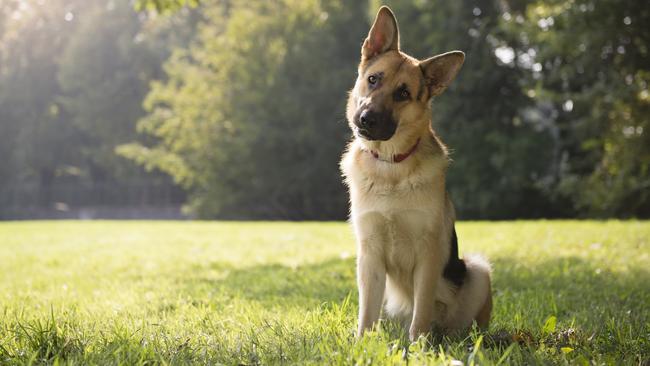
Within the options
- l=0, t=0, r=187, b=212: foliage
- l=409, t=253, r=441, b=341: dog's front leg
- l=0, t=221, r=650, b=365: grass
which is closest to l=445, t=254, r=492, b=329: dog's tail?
l=0, t=221, r=650, b=365: grass

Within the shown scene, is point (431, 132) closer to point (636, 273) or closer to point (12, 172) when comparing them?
point (636, 273)

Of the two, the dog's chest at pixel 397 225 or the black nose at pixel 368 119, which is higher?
the black nose at pixel 368 119

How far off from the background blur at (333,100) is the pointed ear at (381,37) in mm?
6642

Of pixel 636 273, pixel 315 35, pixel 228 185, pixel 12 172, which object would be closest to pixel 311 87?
pixel 315 35

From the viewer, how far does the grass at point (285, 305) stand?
3053 millimetres

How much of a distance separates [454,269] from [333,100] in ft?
78.5

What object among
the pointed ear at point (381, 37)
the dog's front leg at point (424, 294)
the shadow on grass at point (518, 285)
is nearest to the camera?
the dog's front leg at point (424, 294)

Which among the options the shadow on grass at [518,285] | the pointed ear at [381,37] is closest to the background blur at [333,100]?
the shadow on grass at [518,285]

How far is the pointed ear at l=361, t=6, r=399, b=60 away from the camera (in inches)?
156

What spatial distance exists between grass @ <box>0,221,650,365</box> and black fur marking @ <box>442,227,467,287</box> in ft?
1.24

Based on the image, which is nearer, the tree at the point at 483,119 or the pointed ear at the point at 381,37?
the pointed ear at the point at 381,37

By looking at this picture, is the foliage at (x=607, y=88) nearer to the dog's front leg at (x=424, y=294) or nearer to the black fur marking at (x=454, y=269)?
the black fur marking at (x=454, y=269)

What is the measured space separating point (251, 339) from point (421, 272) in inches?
42.1

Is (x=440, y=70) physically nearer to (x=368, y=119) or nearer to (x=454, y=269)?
(x=368, y=119)
